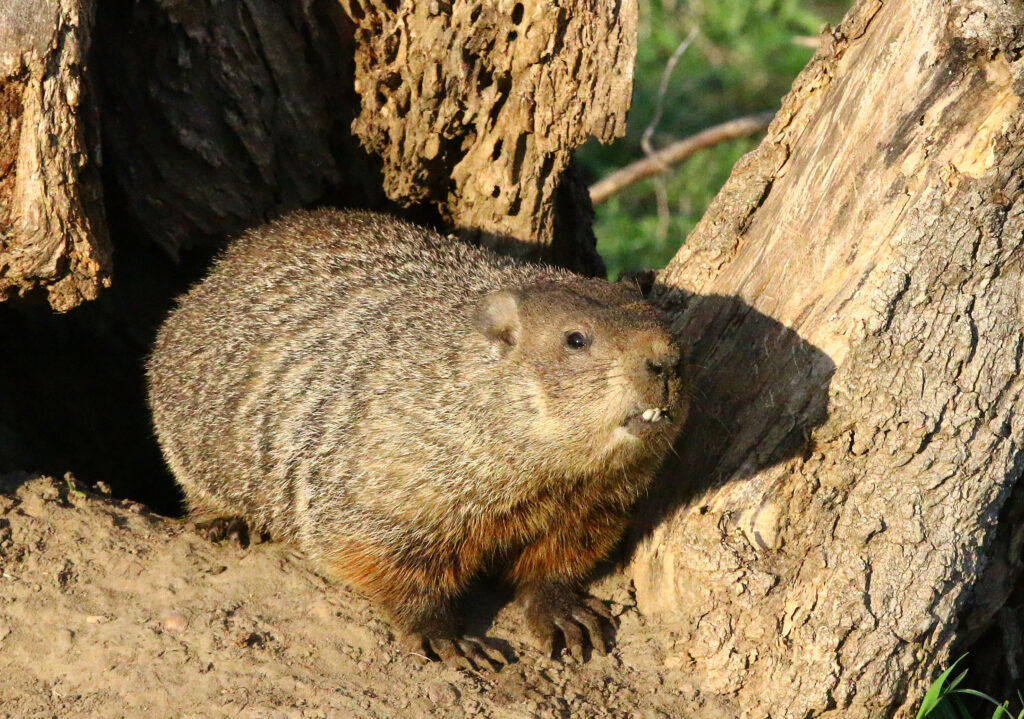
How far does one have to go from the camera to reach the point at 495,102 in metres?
5.22

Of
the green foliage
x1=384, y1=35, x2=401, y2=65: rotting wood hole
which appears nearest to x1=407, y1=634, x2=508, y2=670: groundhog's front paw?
the green foliage

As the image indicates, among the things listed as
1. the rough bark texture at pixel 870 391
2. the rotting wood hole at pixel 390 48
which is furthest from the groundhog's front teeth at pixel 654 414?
the rotting wood hole at pixel 390 48

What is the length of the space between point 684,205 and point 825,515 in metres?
5.24

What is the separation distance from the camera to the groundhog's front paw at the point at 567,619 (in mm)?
4434

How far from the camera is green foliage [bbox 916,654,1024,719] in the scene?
4.00 meters

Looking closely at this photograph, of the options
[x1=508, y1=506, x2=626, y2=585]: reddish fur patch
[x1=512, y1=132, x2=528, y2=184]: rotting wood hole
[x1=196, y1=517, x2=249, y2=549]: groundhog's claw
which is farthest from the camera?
[x1=512, y1=132, x2=528, y2=184]: rotting wood hole

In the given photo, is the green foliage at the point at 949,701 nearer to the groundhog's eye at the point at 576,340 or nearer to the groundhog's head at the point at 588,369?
the groundhog's head at the point at 588,369

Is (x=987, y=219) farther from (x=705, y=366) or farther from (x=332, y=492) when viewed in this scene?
(x=332, y=492)

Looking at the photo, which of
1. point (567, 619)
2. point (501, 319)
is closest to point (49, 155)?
point (501, 319)

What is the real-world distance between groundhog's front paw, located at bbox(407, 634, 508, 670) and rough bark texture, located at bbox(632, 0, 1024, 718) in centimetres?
71

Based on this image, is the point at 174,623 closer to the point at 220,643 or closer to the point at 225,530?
the point at 220,643

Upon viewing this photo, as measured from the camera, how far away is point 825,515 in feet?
13.3

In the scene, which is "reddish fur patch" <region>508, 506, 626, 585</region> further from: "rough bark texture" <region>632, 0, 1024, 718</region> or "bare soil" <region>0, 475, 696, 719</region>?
"rough bark texture" <region>632, 0, 1024, 718</region>

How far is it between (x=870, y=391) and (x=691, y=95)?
690 cm
